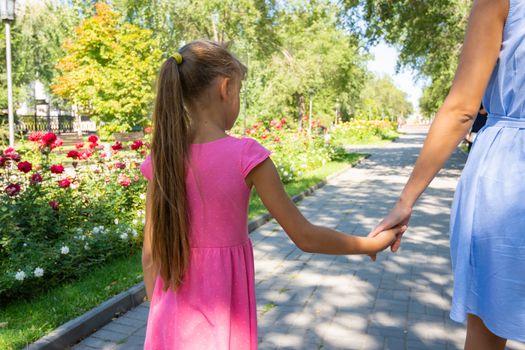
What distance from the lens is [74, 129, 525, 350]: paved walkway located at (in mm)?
3494

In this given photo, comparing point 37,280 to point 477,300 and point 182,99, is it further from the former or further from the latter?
point 477,300

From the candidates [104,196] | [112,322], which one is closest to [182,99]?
[112,322]

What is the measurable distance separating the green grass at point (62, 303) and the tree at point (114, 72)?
7370 mm

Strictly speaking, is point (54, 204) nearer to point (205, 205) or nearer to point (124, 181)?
point (124, 181)

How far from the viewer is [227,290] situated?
65.1 inches

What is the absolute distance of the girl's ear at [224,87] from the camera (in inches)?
64.3

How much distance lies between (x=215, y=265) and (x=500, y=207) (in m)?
0.86

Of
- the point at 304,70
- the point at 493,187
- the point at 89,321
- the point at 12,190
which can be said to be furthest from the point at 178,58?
the point at 304,70

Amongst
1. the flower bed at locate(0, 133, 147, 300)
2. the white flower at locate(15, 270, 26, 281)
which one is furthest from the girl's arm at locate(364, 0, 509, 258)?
the flower bed at locate(0, 133, 147, 300)

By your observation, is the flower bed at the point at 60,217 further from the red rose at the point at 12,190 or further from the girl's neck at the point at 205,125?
the girl's neck at the point at 205,125

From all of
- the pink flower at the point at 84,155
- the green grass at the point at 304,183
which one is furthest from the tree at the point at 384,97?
the pink flower at the point at 84,155

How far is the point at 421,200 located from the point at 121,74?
8.24 meters

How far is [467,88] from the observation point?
1.44m

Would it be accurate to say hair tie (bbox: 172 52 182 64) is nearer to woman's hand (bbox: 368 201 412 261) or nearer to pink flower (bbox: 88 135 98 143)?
woman's hand (bbox: 368 201 412 261)
